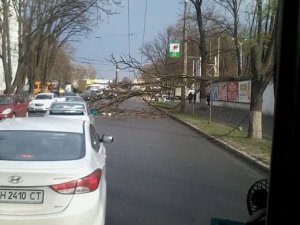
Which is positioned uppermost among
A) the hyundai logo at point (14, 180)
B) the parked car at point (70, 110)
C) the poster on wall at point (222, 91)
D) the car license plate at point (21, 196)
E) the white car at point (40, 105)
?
the hyundai logo at point (14, 180)

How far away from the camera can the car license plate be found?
5.04m

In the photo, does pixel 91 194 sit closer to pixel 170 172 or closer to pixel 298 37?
pixel 298 37

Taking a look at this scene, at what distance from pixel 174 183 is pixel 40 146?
496 cm

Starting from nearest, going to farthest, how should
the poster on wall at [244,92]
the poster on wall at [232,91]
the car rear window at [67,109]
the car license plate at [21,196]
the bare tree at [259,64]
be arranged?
the car license plate at [21,196] → the bare tree at [259,64] → the car rear window at [67,109] → the poster on wall at [244,92] → the poster on wall at [232,91]

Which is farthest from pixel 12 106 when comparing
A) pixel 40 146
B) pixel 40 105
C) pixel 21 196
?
pixel 21 196

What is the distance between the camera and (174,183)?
1045 cm

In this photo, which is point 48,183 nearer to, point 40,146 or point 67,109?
point 40,146

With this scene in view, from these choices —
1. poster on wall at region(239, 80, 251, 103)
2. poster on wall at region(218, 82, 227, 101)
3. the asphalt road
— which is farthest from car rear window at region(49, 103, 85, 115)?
poster on wall at region(218, 82, 227, 101)

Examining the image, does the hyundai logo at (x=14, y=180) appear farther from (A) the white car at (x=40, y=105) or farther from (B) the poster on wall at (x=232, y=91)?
(B) the poster on wall at (x=232, y=91)

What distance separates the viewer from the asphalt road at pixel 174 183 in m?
7.59

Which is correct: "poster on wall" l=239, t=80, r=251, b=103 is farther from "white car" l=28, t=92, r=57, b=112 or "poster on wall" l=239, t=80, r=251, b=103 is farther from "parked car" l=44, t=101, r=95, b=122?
"parked car" l=44, t=101, r=95, b=122

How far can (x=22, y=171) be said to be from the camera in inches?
202

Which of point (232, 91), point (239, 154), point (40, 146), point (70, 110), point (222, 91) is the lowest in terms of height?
point (222, 91)

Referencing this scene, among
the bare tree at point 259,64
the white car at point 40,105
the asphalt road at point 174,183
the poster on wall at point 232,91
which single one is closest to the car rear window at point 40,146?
the asphalt road at point 174,183
